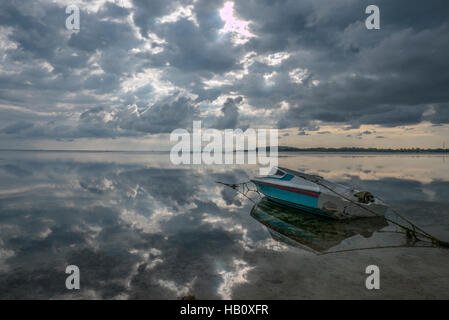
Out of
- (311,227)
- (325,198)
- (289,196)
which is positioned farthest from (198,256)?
(289,196)

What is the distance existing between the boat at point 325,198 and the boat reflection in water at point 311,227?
0.46 metres

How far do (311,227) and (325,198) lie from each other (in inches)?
88.1

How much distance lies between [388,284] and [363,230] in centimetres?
651

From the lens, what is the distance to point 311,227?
46.7 ft

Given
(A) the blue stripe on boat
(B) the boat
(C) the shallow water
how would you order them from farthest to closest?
1. (A) the blue stripe on boat
2. (B) the boat
3. (C) the shallow water

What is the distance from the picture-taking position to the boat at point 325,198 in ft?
49.3

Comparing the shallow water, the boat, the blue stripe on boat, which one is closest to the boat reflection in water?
the shallow water

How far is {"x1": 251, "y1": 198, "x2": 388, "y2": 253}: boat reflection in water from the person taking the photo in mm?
11781

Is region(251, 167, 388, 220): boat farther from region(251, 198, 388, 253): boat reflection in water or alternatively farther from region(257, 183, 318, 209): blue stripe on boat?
region(251, 198, 388, 253): boat reflection in water

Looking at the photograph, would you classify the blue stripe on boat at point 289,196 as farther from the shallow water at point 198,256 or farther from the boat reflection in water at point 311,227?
the shallow water at point 198,256

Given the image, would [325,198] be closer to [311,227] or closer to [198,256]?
[311,227]

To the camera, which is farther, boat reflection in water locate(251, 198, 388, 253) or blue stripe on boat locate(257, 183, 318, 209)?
blue stripe on boat locate(257, 183, 318, 209)

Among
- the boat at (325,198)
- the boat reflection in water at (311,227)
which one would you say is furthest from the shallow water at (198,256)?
the boat at (325,198)

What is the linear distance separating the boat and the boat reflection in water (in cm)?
46
